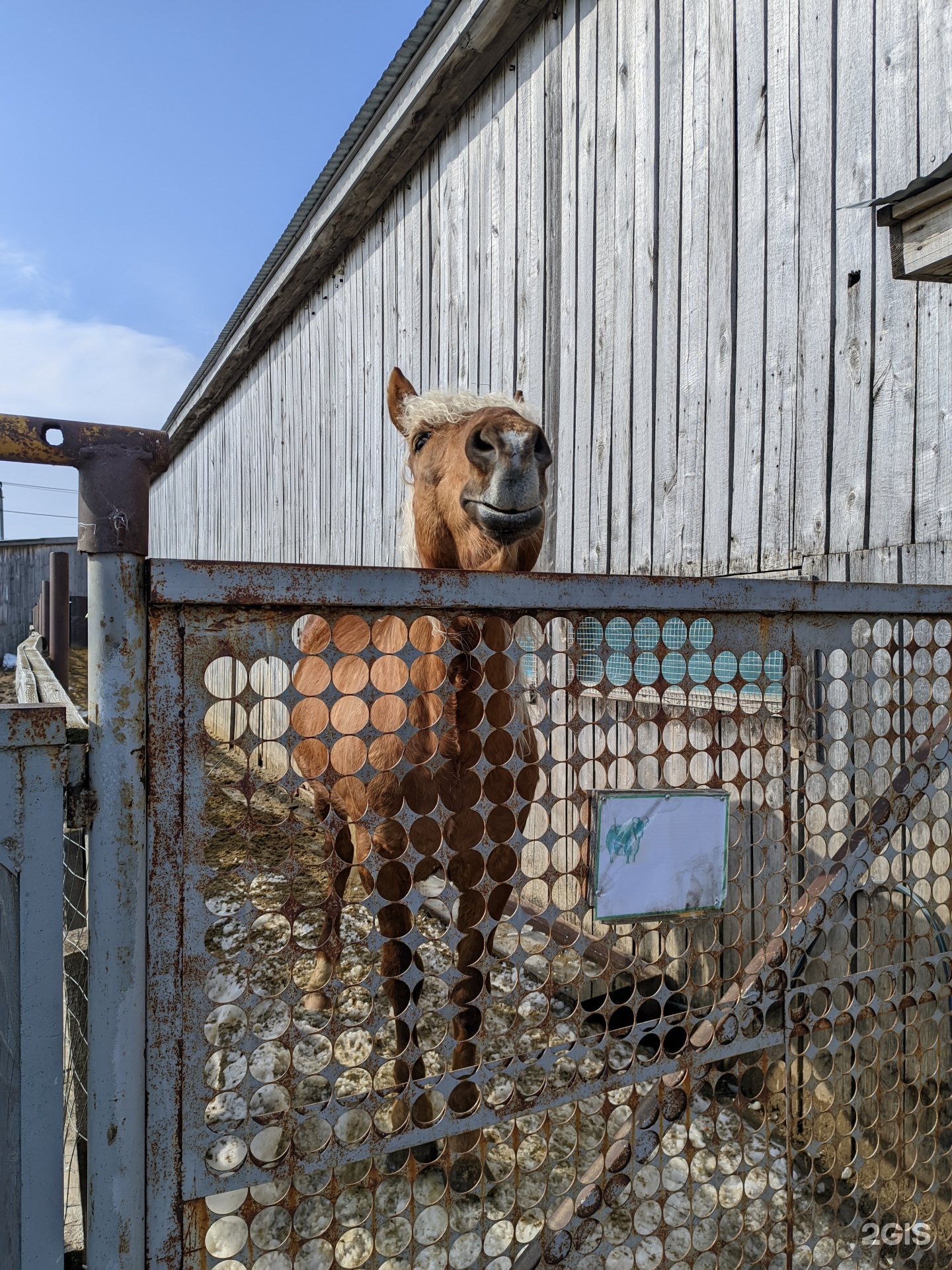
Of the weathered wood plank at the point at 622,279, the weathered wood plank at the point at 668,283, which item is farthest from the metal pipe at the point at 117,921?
the weathered wood plank at the point at 622,279

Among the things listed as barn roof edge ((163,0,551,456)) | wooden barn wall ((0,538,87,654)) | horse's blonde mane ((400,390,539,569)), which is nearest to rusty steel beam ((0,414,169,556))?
horse's blonde mane ((400,390,539,569))

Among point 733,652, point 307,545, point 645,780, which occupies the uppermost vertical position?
point 307,545

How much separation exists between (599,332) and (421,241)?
280cm

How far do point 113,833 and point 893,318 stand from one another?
3149 millimetres

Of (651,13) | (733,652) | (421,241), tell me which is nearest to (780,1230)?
(733,652)

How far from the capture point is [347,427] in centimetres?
809

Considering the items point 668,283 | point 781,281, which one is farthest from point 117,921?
point 668,283

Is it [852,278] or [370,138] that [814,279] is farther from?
[370,138]

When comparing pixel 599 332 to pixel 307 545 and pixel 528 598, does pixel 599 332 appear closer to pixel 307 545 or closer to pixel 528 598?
pixel 528 598

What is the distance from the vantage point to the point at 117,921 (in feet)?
3.35

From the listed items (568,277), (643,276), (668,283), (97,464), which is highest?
(568,277)

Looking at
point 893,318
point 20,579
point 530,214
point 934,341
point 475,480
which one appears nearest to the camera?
point 475,480

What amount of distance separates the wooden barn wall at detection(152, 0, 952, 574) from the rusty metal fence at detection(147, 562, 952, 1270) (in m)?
0.77

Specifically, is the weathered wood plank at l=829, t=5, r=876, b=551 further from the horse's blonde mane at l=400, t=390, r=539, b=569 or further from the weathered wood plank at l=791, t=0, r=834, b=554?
the horse's blonde mane at l=400, t=390, r=539, b=569
